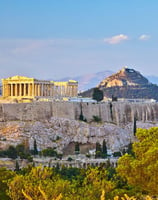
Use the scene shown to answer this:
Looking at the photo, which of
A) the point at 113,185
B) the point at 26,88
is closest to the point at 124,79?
the point at 26,88

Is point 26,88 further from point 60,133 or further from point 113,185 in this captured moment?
point 113,185

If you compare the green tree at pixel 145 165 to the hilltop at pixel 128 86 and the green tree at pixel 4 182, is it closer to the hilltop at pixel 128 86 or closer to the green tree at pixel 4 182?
the green tree at pixel 4 182

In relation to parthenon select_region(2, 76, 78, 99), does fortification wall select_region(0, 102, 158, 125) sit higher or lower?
lower

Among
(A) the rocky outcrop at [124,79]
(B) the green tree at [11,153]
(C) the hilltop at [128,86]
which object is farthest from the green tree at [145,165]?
(A) the rocky outcrop at [124,79]

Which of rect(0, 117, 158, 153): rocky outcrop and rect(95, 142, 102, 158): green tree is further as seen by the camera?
rect(0, 117, 158, 153): rocky outcrop

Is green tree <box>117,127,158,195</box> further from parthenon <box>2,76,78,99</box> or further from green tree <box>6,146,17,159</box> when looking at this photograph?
parthenon <box>2,76,78,99</box>

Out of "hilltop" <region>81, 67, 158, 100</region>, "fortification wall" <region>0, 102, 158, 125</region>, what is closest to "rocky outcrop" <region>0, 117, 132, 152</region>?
"fortification wall" <region>0, 102, 158, 125</region>
